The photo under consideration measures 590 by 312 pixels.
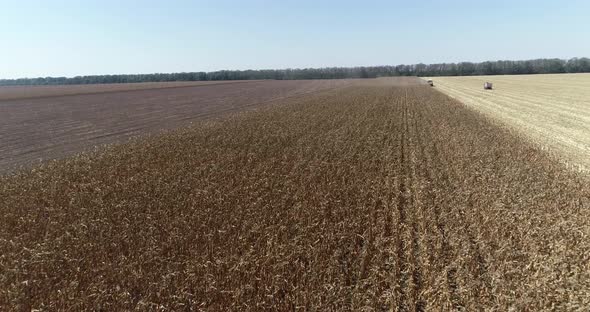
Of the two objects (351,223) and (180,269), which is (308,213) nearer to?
(351,223)

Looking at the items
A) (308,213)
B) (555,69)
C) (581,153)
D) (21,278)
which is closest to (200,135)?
(308,213)

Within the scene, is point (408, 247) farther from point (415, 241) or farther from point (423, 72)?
point (423, 72)

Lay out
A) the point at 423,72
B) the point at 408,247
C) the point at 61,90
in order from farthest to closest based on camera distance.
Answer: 1. the point at 423,72
2. the point at 61,90
3. the point at 408,247

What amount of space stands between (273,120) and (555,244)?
1981cm

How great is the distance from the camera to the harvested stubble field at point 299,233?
5.12 metres

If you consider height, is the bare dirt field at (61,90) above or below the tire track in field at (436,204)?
above

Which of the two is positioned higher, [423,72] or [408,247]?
[423,72]

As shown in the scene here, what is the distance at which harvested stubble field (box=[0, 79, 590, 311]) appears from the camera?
5.12m

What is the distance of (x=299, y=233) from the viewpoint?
7117mm

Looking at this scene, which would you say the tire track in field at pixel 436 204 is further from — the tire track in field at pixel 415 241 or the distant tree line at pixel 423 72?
the distant tree line at pixel 423 72

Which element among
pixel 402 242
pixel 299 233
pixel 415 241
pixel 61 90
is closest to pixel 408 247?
pixel 402 242

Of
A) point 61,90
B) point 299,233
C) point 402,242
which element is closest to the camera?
point 402,242

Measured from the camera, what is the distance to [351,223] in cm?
755

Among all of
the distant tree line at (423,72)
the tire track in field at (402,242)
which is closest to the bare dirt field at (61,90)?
the distant tree line at (423,72)
